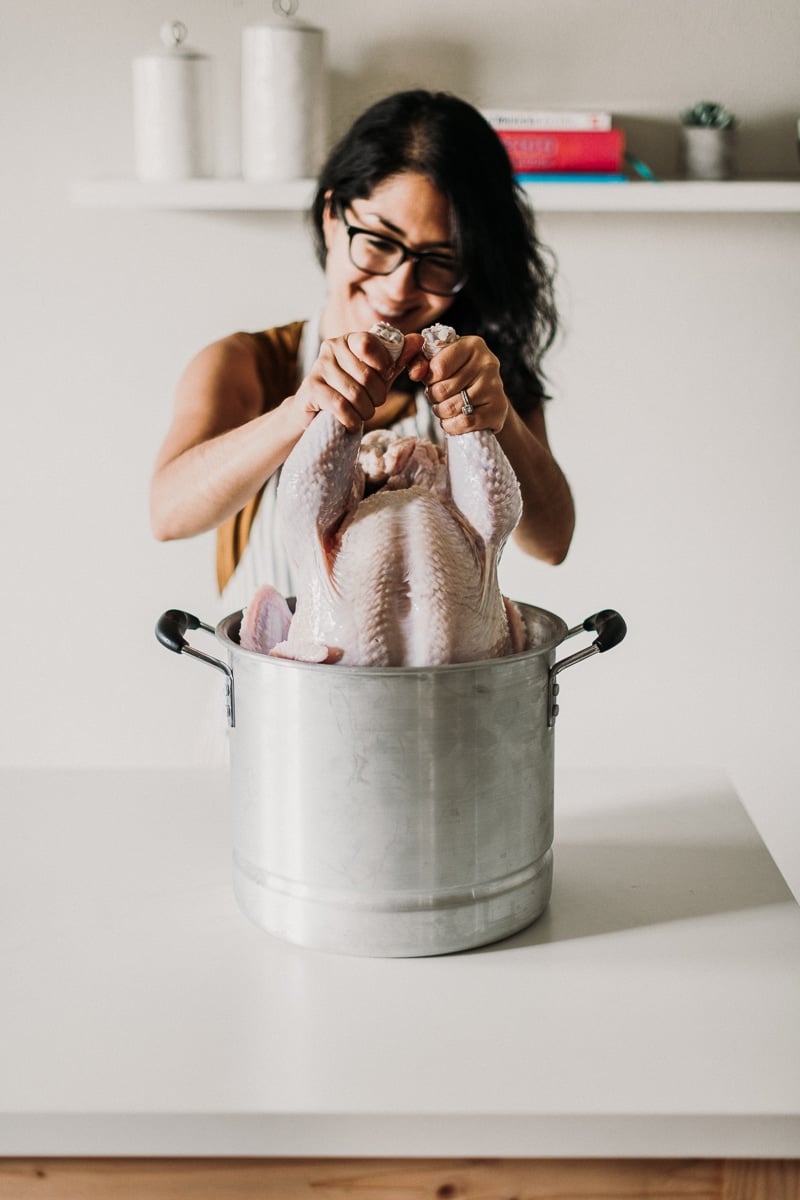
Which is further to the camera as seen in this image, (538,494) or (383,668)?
(538,494)

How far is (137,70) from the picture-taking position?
205cm

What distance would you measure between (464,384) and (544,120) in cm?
133

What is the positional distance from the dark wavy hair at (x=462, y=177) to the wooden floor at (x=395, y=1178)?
1.04m

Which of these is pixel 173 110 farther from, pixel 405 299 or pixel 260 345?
pixel 405 299

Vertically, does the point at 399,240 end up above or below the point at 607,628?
above

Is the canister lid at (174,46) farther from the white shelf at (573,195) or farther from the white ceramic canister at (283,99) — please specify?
the white shelf at (573,195)

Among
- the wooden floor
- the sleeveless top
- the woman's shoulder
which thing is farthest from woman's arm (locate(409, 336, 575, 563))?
the wooden floor

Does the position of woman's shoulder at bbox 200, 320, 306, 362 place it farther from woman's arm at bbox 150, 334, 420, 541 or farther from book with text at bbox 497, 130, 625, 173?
book with text at bbox 497, 130, 625, 173

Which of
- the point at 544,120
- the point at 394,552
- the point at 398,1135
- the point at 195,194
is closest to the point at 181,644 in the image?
the point at 394,552

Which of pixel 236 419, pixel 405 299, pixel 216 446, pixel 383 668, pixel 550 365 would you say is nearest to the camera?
pixel 383 668

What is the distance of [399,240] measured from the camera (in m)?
1.45

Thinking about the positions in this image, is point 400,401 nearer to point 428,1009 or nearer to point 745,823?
point 745,823

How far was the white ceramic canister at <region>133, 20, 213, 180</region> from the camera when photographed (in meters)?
2.04

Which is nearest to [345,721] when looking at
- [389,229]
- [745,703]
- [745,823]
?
[745,823]
